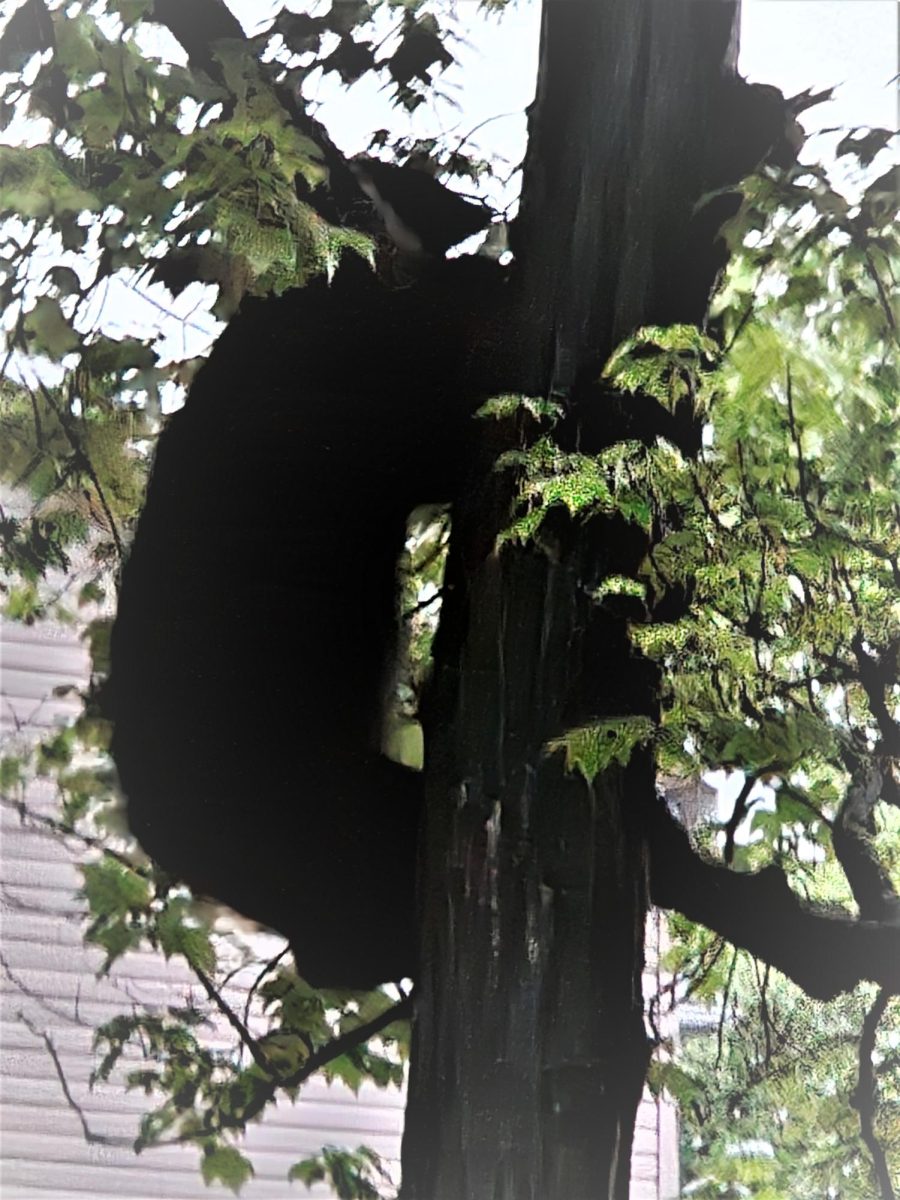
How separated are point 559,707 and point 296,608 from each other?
29 cm

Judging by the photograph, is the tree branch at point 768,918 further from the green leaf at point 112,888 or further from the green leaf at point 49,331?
the green leaf at point 49,331

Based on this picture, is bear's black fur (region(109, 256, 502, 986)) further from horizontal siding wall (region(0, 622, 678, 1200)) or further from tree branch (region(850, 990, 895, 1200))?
tree branch (region(850, 990, 895, 1200))

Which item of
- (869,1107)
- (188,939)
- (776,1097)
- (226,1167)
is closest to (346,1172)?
(226,1167)

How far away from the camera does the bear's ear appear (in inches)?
47.1

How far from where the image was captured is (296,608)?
1.15m

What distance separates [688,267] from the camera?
124 centimetres

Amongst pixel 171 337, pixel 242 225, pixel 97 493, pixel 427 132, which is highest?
pixel 427 132

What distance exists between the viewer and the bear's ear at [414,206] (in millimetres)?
1197

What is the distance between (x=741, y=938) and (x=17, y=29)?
1.24 metres

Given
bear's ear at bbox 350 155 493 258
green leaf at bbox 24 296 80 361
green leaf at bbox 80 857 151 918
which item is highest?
bear's ear at bbox 350 155 493 258

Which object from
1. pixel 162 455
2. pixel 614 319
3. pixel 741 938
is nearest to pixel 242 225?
pixel 162 455

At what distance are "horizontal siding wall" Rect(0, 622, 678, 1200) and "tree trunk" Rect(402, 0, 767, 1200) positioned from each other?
11cm

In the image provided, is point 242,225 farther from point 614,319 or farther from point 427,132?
point 614,319

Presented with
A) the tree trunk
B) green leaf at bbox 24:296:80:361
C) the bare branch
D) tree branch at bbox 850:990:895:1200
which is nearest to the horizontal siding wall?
the bare branch
